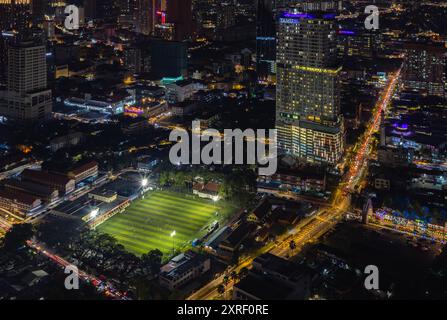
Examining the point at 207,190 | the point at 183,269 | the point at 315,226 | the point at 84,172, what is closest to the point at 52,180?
the point at 84,172

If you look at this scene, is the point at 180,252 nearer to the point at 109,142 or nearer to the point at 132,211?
the point at 132,211

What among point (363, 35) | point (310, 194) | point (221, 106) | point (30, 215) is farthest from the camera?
point (363, 35)

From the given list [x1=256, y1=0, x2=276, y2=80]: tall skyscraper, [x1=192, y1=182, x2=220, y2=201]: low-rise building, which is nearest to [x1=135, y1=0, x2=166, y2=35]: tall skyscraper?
[x1=256, y1=0, x2=276, y2=80]: tall skyscraper

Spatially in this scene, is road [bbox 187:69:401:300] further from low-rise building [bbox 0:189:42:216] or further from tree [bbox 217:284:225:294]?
low-rise building [bbox 0:189:42:216]

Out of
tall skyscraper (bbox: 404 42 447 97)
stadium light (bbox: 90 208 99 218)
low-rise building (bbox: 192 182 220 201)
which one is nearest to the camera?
stadium light (bbox: 90 208 99 218)
